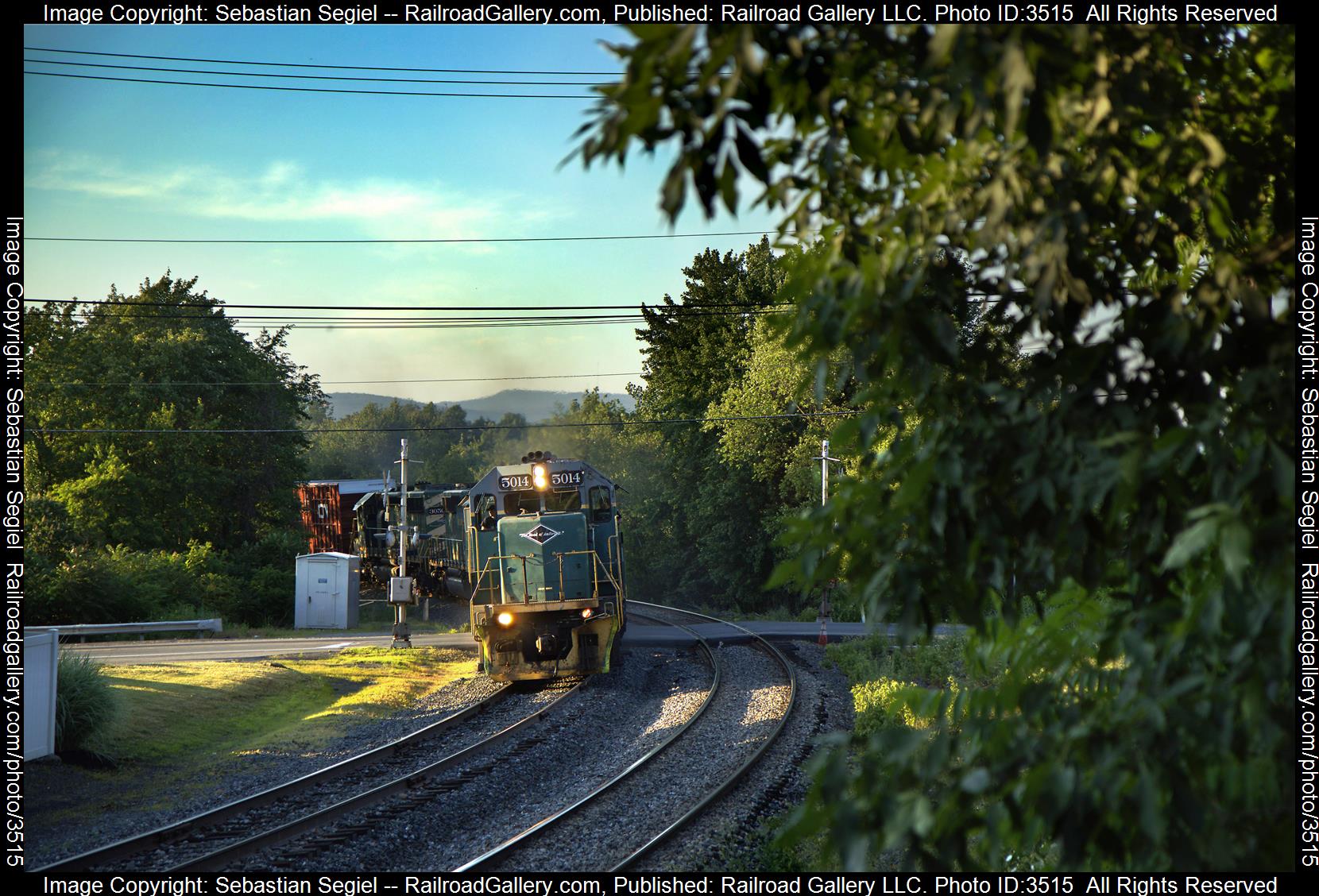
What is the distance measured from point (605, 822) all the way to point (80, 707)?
27.0 ft

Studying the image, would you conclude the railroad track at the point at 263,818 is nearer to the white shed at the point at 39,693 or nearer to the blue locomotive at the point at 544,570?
the white shed at the point at 39,693

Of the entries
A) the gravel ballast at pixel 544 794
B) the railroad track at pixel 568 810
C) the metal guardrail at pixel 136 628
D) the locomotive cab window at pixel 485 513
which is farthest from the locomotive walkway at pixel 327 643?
the railroad track at pixel 568 810

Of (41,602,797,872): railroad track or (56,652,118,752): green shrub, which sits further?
(56,652,118,752): green shrub

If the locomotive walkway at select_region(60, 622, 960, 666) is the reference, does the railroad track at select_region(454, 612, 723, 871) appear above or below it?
above

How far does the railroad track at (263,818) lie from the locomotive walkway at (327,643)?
13.2 m

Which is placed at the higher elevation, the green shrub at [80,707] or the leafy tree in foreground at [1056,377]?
the leafy tree in foreground at [1056,377]

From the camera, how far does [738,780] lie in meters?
12.5

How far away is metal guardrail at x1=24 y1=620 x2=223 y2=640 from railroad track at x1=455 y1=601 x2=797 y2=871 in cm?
2315

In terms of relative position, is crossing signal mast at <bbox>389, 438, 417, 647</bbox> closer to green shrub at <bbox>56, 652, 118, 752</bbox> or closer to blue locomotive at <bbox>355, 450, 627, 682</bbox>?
blue locomotive at <bbox>355, 450, 627, 682</bbox>

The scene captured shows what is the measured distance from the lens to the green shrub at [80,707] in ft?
43.3

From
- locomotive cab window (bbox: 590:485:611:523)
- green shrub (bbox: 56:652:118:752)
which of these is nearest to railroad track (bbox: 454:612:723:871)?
locomotive cab window (bbox: 590:485:611:523)

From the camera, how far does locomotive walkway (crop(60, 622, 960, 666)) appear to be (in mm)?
25953

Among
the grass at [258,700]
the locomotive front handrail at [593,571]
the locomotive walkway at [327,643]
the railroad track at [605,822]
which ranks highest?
the locomotive front handrail at [593,571]

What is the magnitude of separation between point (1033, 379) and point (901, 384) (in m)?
0.45
